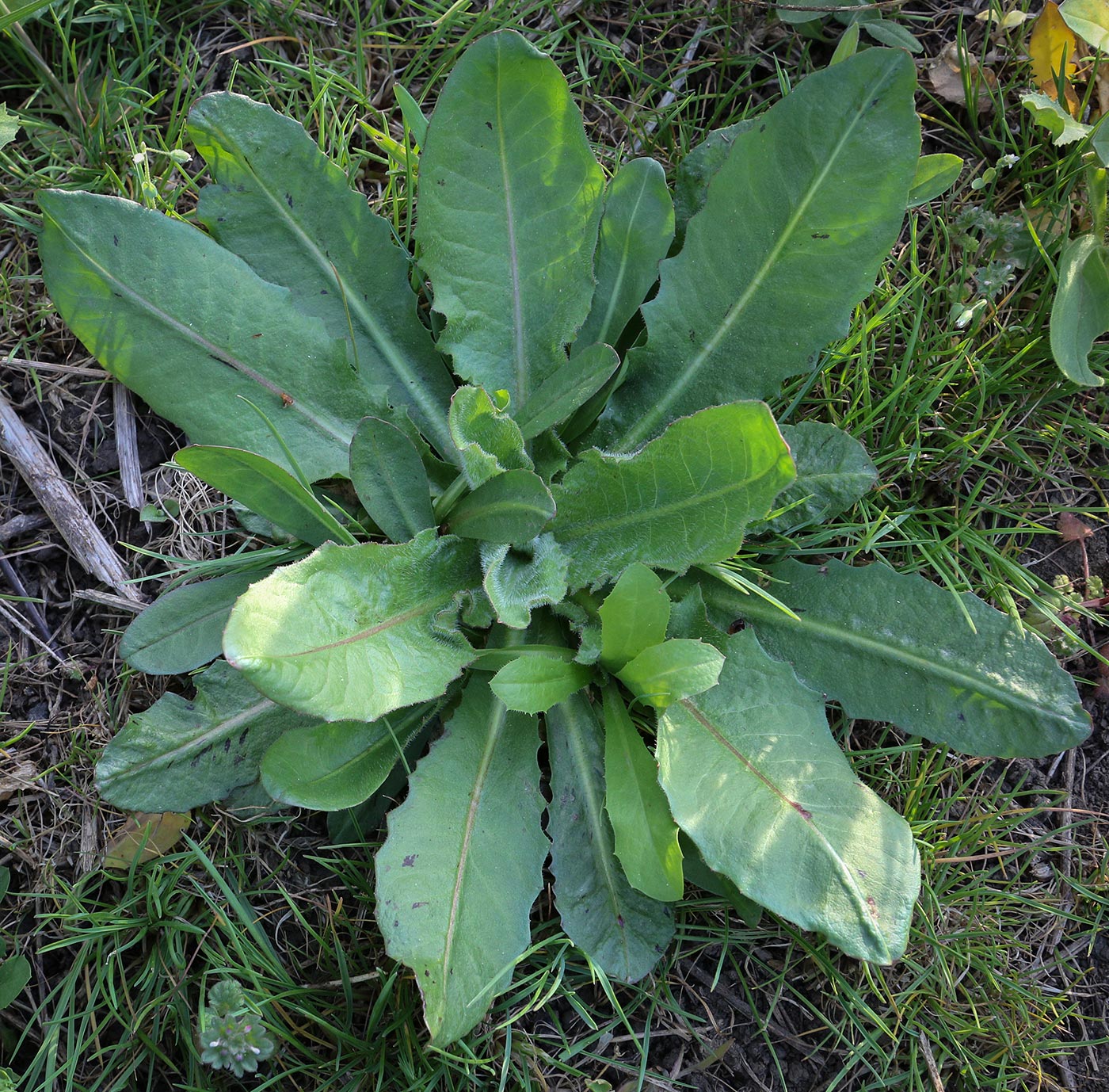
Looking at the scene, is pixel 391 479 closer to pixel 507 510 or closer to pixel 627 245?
pixel 507 510

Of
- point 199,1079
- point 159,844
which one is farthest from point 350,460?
point 199,1079

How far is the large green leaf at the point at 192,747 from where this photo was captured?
1.77 meters

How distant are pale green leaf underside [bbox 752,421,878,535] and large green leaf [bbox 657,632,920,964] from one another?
1.07ft

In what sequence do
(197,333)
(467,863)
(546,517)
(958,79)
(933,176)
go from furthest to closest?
(958,79) → (933,176) → (197,333) → (467,863) → (546,517)

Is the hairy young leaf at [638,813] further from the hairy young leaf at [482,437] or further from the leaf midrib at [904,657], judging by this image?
the hairy young leaf at [482,437]

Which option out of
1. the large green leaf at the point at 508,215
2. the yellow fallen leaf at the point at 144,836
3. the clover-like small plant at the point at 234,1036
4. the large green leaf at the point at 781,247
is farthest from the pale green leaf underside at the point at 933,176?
the clover-like small plant at the point at 234,1036

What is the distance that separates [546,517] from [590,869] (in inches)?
29.5

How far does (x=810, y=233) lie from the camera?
181 centimetres

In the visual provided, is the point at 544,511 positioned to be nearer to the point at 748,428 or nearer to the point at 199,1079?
the point at 748,428

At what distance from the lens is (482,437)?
1.71m

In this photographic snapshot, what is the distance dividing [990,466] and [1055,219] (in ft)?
2.02

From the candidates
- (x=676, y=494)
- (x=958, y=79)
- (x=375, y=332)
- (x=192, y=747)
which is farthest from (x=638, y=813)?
(x=958, y=79)

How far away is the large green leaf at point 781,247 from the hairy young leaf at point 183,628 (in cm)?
88

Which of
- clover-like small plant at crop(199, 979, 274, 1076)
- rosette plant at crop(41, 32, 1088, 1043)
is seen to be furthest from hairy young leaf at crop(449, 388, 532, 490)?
clover-like small plant at crop(199, 979, 274, 1076)
